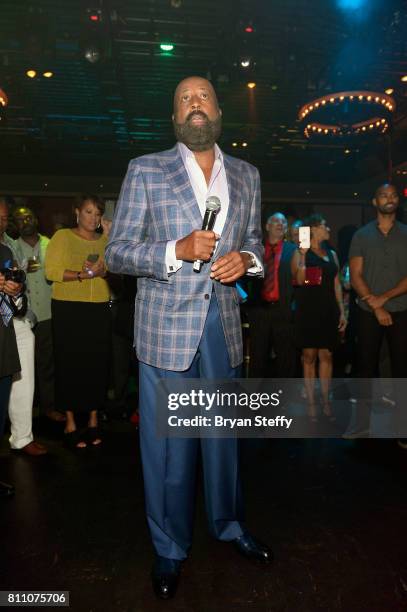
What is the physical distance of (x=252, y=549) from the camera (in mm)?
1998

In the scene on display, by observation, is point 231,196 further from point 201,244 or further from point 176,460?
point 176,460

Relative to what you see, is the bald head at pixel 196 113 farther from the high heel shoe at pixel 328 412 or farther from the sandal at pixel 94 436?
the high heel shoe at pixel 328 412

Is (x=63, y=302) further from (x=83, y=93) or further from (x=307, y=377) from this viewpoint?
(x=83, y=93)

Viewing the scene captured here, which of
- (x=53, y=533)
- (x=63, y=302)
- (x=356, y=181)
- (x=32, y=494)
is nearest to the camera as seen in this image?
(x=53, y=533)

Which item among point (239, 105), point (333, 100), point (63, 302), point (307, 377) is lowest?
point (307, 377)

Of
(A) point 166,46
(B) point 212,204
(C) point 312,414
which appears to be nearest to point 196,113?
(B) point 212,204

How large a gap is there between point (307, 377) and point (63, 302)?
7.47 ft

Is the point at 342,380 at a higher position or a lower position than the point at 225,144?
lower

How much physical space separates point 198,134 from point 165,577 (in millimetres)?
1754

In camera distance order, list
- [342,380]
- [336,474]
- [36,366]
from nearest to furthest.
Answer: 1. [336,474]
2. [36,366]
3. [342,380]

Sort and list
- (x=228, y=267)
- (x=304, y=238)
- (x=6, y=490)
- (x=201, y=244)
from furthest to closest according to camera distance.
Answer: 1. (x=304, y=238)
2. (x=6, y=490)
3. (x=228, y=267)
4. (x=201, y=244)

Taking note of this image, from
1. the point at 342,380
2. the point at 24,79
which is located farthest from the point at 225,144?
the point at 342,380

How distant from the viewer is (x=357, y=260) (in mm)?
3771

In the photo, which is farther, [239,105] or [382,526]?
[239,105]
